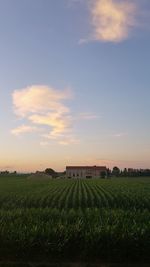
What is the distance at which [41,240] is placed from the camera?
16.4 metres

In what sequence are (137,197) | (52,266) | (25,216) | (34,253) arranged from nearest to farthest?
(52,266)
(34,253)
(25,216)
(137,197)

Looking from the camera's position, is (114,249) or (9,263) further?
(114,249)

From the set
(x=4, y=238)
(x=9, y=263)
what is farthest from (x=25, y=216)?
(x=9, y=263)

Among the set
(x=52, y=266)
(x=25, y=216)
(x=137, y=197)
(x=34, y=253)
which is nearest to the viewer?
(x=52, y=266)

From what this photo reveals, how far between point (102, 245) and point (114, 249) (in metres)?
0.47

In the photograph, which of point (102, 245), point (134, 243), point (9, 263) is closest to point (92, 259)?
point (102, 245)

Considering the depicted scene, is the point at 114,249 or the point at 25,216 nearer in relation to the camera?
the point at 114,249

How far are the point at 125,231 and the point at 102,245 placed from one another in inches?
45.0

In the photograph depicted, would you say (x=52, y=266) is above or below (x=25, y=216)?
below

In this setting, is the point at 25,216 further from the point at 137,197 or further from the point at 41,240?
the point at 137,197

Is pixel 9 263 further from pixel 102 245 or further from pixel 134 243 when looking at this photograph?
pixel 134 243

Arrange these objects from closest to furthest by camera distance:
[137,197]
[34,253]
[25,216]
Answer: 1. [34,253]
2. [25,216]
3. [137,197]

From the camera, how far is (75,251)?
1652 cm

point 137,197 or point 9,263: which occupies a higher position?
point 137,197
